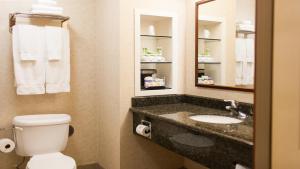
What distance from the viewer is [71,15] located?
2.89 meters

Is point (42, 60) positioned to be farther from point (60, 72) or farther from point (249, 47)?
point (249, 47)

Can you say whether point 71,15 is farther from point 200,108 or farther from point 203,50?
point 200,108

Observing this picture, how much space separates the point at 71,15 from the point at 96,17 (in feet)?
0.86

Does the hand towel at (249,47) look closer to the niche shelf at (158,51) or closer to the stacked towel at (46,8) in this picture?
the niche shelf at (158,51)

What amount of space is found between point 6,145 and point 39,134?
0.30m

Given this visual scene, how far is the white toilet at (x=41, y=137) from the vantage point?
242cm

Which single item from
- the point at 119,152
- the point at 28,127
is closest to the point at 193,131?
the point at 119,152

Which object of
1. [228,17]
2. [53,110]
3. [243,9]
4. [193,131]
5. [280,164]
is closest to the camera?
[280,164]

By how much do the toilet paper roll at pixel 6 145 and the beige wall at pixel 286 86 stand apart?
2425 mm

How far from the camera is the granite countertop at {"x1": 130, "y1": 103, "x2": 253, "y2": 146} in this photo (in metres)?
1.59

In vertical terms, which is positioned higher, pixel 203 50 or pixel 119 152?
pixel 203 50

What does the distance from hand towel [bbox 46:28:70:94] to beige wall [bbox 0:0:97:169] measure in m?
0.21

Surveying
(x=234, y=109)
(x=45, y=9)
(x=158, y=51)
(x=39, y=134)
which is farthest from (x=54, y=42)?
(x=234, y=109)

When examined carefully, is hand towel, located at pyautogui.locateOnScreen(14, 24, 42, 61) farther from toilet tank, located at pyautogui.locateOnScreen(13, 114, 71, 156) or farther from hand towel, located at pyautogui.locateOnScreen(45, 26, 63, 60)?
toilet tank, located at pyautogui.locateOnScreen(13, 114, 71, 156)
